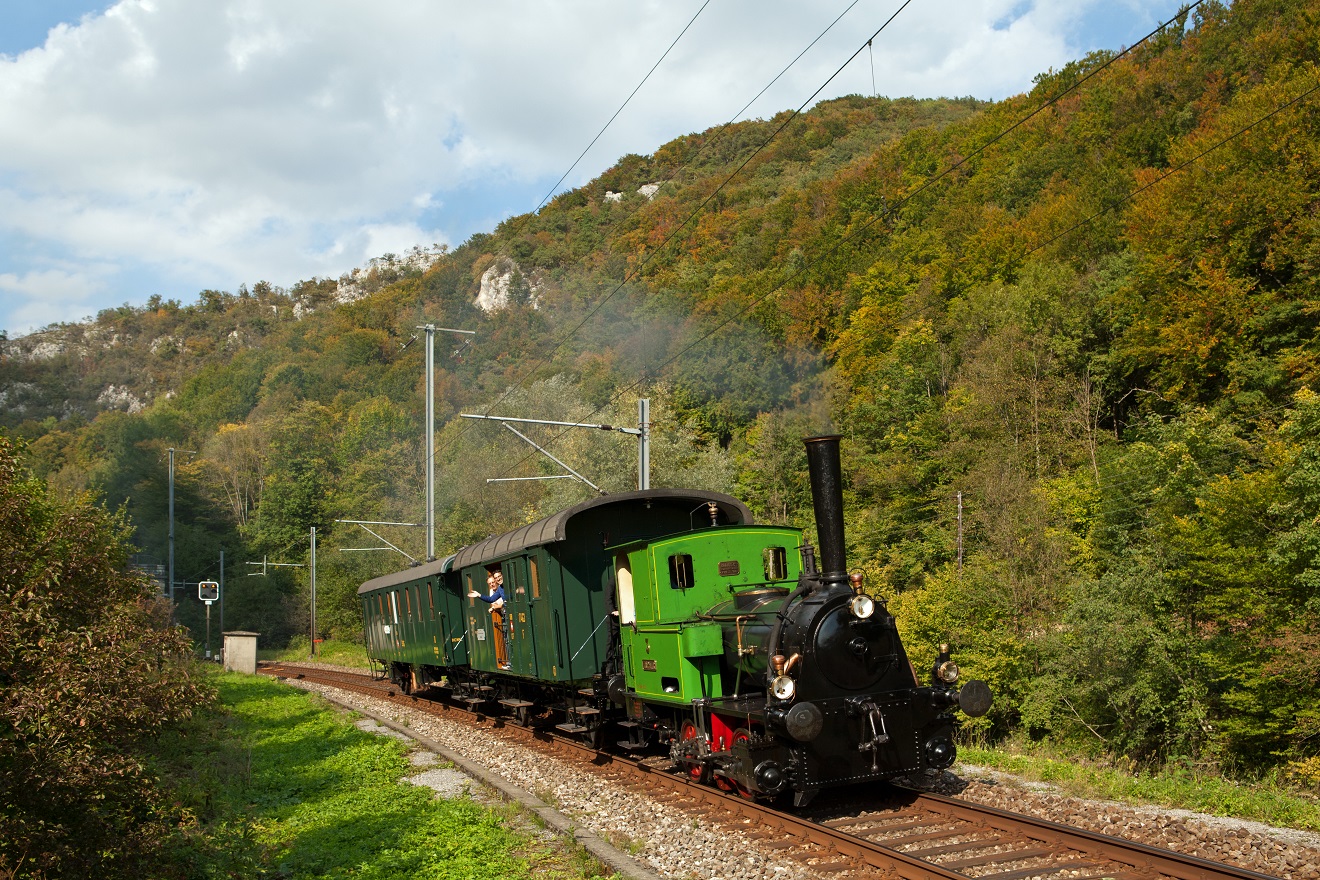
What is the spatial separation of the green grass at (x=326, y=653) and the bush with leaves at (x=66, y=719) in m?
33.5

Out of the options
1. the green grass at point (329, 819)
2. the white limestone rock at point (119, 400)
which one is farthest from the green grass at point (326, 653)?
the white limestone rock at point (119, 400)

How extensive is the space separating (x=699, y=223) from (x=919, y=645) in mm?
51831

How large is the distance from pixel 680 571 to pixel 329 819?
4.38m

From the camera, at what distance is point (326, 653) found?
155 ft

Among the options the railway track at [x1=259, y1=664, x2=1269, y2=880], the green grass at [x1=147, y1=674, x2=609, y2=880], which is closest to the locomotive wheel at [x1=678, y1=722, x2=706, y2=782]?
the railway track at [x1=259, y1=664, x2=1269, y2=880]

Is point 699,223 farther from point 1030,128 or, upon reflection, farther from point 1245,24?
point 1245,24

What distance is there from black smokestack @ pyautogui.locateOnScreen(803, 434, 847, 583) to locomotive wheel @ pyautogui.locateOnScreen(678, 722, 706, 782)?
2.54 metres

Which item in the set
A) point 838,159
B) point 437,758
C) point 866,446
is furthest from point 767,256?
point 437,758

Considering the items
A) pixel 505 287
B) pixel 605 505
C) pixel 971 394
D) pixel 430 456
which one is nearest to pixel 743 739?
pixel 605 505

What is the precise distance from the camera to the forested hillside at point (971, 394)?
18859 mm

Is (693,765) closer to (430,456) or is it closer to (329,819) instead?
(329,819)

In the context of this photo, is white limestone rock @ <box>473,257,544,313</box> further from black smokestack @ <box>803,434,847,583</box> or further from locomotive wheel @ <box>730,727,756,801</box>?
black smokestack @ <box>803,434,847,583</box>

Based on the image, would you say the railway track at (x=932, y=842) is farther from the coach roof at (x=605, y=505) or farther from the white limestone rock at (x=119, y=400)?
the white limestone rock at (x=119, y=400)

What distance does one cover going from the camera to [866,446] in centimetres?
4038
